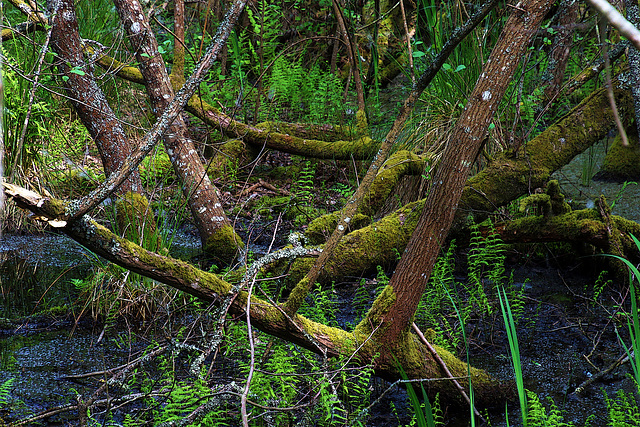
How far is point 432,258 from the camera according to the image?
2395mm

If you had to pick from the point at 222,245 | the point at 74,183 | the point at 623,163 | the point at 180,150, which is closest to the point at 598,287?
the point at 623,163

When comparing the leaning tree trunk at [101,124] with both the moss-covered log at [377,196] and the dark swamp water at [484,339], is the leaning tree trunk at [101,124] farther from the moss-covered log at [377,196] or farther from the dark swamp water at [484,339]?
the moss-covered log at [377,196]

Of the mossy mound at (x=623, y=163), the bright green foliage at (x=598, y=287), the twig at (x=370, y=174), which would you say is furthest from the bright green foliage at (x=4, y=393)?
the mossy mound at (x=623, y=163)

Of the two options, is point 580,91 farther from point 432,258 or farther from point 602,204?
point 432,258

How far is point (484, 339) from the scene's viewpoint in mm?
3256

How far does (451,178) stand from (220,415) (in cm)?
146

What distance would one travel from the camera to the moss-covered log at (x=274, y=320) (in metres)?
1.88

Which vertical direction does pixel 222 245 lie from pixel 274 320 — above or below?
above

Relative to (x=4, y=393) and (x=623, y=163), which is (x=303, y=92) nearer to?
(x=623, y=163)

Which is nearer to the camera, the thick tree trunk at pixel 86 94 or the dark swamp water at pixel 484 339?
the dark swamp water at pixel 484 339

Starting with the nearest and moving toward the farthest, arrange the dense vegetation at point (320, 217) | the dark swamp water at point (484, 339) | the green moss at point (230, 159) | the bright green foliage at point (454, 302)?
1. the dense vegetation at point (320, 217)
2. the dark swamp water at point (484, 339)
3. the bright green foliage at point (454, 302)
4. the green moss at point (230, 159)

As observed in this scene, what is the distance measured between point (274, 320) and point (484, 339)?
1.60 meters

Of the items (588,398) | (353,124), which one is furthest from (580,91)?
(588,398)

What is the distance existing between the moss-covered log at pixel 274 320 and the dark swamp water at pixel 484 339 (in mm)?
166
